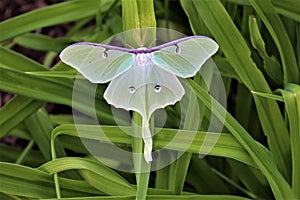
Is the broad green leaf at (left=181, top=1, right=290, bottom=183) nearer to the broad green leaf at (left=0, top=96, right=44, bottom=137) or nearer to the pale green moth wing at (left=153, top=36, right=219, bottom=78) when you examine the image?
the pale green moth wing at (left=153, top=36, right=219, bottom=78)

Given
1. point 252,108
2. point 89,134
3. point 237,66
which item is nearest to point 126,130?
point 89,134

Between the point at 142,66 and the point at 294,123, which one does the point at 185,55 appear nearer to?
the point at 142,66

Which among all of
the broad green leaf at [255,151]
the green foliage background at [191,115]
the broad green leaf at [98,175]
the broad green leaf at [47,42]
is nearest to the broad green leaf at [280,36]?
the green foliage background at [191,115]

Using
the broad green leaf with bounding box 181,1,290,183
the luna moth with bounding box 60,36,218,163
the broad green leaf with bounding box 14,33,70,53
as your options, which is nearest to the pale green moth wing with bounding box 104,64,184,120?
the luna moth with bounding box 60,36,218,163

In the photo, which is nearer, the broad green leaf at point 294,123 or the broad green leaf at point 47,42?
the broad green leaf at point 294,123

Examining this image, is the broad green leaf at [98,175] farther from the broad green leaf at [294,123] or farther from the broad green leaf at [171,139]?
the broad green leaf at [294,123]

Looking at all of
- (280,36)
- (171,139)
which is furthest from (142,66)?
(280,36)

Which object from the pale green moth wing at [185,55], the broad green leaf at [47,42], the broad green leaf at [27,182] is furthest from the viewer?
the broad green leaf at [47,42]
